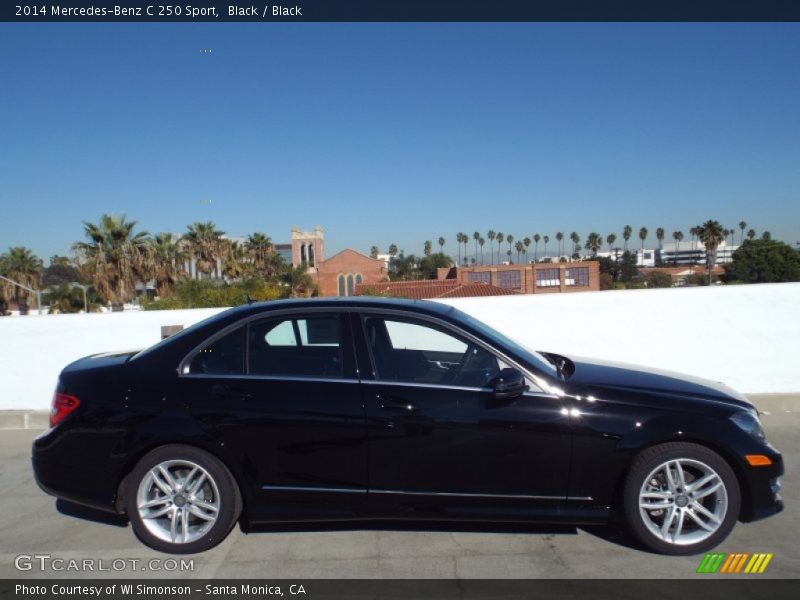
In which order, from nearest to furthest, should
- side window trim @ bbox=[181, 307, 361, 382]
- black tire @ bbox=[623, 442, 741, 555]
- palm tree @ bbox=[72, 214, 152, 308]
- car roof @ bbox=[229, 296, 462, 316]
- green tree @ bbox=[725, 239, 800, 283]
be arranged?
black tire @ bbox=[623, 442, 741, 555] < side window trim @ bbox=[181, 307, 361, 382] < car roof @ bbox=[229, 296, 462, 316] < green tree @ bbox=[725, 239, 800, 283] < palm tree @ bbox=[72, 214, 152, 308]

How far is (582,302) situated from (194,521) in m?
5.78

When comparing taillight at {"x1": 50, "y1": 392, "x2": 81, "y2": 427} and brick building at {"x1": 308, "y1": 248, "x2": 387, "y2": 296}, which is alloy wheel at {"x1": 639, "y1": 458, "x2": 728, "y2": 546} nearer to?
taillight at {"x1": 50, "y1": 392, "x2": 81, "y2": 427}

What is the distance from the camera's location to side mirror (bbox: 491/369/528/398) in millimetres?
3688

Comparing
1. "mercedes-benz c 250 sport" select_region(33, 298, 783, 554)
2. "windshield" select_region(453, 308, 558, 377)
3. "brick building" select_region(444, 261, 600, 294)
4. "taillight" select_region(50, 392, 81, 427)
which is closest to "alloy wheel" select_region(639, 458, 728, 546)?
"mercedes-benz c 250 sport" select_region(33, 298, 783, 554)

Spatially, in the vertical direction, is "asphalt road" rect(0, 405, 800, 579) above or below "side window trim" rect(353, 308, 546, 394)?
below

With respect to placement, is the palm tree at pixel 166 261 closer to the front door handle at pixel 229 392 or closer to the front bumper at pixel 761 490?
the front door handle at pixel 229 392

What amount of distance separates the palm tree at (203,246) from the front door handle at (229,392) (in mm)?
45277

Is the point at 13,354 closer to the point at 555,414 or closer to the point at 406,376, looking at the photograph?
the point at 406,376

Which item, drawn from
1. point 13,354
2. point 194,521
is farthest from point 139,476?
point 13,354

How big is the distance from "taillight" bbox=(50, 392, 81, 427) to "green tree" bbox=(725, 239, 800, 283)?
25.7m

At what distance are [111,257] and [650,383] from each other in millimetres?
33820

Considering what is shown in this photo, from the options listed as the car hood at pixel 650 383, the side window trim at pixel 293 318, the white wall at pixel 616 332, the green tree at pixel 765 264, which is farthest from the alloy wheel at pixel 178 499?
the green tree at pixel 765 264
